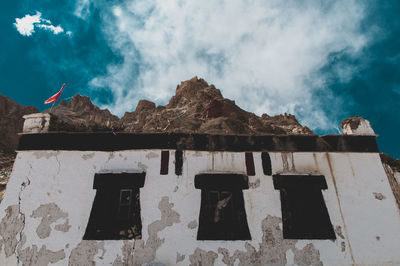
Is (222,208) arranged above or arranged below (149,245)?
above

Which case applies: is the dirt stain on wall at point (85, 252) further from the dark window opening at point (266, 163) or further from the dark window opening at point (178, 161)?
the dark window opening at point (266, 163)

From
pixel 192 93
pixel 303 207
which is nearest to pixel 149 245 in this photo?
pixel 303 207

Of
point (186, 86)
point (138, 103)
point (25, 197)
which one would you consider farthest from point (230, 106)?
point (25, 197)

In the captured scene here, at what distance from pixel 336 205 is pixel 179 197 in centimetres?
446

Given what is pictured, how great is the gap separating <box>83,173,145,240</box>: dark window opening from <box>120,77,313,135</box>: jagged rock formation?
11469 mm

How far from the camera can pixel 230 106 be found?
1612 inches

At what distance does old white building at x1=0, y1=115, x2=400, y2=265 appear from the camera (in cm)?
589

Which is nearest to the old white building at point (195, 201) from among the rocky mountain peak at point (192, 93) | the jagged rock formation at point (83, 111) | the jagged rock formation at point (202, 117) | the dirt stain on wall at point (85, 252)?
the dirt stain on wall at point (85, 252)

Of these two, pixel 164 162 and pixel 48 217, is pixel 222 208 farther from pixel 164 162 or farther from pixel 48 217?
pixel 48 217

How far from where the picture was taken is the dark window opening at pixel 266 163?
6772mm

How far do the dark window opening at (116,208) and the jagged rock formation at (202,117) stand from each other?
11.5 m

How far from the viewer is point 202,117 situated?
1319 inches

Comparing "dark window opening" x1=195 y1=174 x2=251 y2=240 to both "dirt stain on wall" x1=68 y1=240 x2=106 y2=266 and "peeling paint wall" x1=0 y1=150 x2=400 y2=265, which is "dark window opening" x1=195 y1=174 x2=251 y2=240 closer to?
"peeling paint wall" x1=0 y1=150 x2=400 y2=265

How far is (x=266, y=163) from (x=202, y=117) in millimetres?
26851
